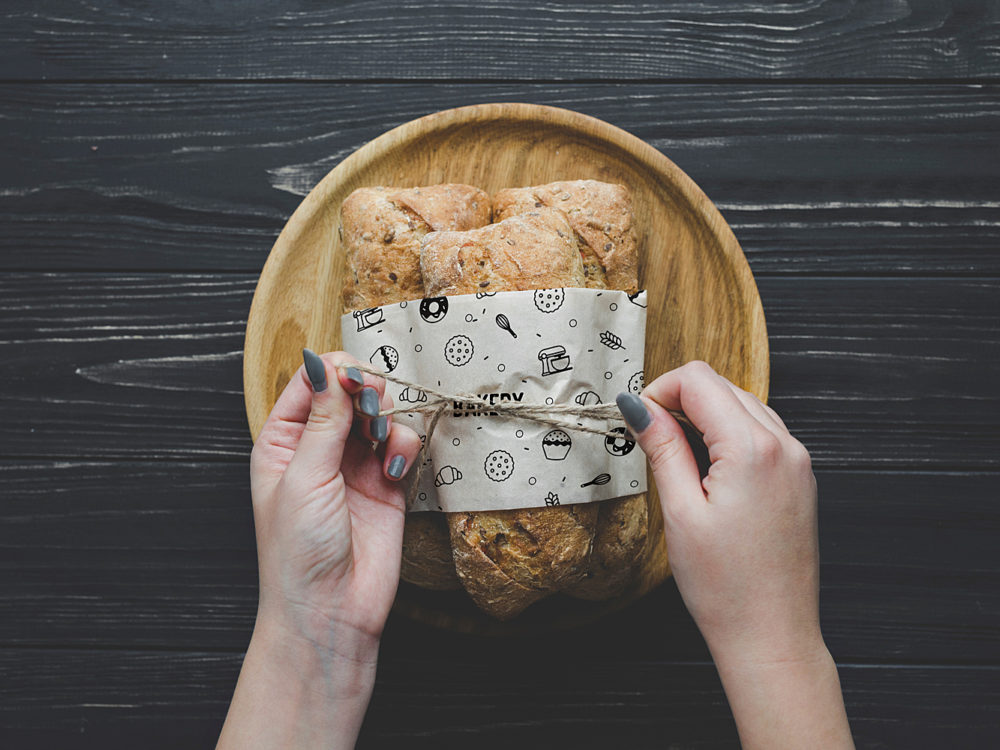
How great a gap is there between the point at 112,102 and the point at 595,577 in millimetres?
1365

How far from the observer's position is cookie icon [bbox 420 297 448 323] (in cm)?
98

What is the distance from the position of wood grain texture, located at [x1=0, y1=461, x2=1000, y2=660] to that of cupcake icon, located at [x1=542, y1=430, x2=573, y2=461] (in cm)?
51

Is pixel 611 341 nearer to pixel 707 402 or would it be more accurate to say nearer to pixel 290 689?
pixel 707 402

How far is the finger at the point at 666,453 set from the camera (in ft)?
2.89

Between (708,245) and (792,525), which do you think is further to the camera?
(708,245)

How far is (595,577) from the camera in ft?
3.57

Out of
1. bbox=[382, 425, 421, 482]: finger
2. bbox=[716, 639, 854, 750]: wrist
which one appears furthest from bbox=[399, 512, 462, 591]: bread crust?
bbox=[716, 639, 854, 750]: wrist

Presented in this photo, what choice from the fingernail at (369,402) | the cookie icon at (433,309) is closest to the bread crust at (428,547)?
the fingernail at (369,402)

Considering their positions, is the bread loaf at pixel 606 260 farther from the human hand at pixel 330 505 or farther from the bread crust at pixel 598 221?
the human hand at pixel 330 505

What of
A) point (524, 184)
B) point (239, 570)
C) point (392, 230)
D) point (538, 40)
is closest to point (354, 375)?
point (392, 230)

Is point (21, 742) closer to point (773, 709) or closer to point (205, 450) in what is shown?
point (205, 450)

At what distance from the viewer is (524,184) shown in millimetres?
1247

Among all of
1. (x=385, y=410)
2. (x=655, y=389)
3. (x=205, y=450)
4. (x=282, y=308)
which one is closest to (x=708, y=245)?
(x=655, y=389)

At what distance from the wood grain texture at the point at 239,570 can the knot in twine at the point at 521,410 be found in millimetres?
532
